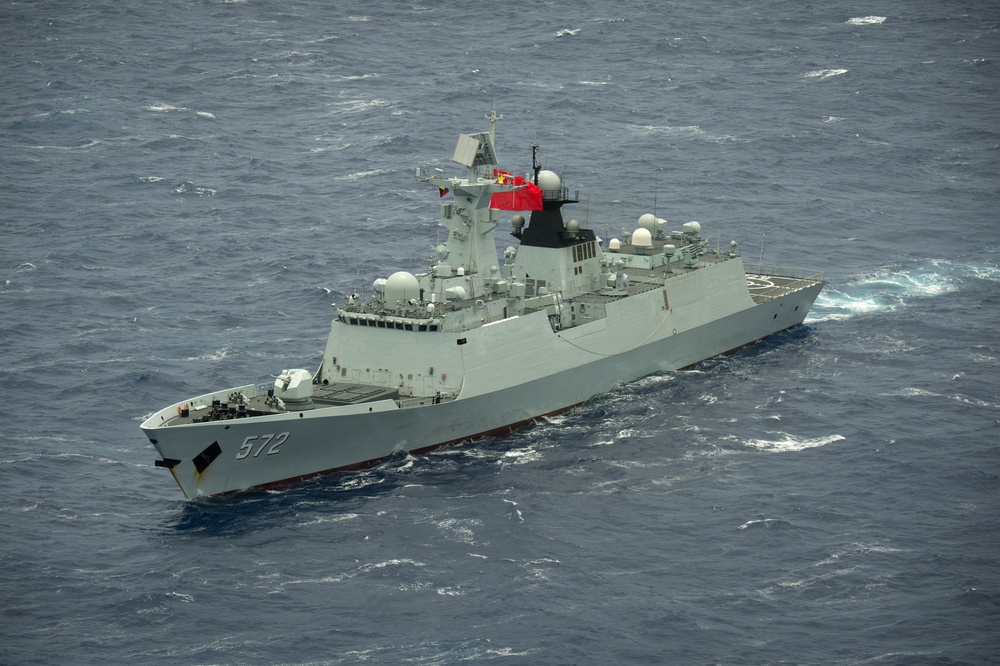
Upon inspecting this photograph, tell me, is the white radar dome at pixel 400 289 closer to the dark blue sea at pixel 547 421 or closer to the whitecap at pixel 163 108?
the dark blue sea at pixel 547 421

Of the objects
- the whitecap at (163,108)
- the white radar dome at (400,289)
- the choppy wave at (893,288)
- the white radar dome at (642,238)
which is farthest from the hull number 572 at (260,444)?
the whitecap at (163,108)

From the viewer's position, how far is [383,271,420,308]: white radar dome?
144 feet

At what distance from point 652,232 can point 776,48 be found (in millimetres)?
41104

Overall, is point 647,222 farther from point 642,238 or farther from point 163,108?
point 163,108

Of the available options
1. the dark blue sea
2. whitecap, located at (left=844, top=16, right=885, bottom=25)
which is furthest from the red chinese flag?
whitecap, located at (left=844, top=16, right=885, bottom=25)

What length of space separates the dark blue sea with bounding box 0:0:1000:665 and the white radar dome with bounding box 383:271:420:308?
500 centimetres

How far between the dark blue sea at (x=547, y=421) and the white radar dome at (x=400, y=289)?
16.4ft

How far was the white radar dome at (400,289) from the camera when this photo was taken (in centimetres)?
4384

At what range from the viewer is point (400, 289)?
43.8m

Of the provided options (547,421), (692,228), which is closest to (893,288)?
(692,228)

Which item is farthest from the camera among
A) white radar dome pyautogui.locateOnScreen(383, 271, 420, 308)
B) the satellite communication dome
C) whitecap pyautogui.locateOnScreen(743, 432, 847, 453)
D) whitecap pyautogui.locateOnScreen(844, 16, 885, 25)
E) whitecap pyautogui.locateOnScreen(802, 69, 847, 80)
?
whitecap pyautogui.locateOnScreen(844, 16, 885, 25)

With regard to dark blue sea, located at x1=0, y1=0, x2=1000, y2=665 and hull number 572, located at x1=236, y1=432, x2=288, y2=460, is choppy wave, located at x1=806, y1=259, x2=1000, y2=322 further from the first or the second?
hull number 572, located at x1=236, y1=432, x2=288, y2=460

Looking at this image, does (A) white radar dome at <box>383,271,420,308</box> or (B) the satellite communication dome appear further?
(B) the satellite communication dome

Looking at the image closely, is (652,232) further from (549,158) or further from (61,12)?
(61,12)
